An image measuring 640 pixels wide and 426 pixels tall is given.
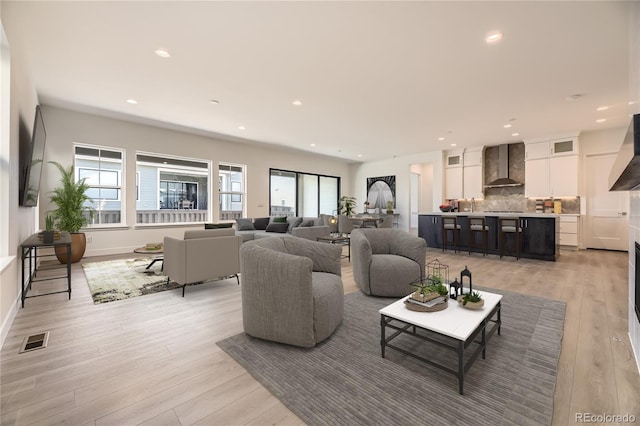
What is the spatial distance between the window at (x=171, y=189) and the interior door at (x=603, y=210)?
32.8 ft

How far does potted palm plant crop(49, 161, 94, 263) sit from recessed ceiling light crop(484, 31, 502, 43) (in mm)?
6971

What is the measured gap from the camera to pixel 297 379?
5.79 feet

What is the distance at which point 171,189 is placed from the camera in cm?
721

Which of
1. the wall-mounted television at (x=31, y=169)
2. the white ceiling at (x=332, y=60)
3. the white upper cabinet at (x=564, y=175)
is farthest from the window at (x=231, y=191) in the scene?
the white upper cabinet at (x=564, y=175)

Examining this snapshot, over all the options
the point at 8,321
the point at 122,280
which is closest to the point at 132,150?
the point at 122,280

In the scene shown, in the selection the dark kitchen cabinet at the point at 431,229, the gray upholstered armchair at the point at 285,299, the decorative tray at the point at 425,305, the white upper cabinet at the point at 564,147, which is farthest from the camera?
the dark kitchen cabinet at the point at 431,229

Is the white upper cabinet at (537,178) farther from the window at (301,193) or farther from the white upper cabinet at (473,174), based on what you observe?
the window at (301,193)

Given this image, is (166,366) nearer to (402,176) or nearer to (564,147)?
(564,147)

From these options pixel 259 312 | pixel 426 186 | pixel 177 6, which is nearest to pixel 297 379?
pixel 259 312

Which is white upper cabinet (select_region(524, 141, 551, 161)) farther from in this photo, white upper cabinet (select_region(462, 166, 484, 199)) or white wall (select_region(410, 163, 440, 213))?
white wall (select_region(410, 163, 440, 213))

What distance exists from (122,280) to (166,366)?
281 cm

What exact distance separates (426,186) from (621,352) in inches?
365

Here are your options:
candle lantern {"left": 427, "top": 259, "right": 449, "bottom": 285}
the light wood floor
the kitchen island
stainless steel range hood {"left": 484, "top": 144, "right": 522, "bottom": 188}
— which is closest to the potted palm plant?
the light wood floor

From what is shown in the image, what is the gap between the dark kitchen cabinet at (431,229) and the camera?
709 cm
